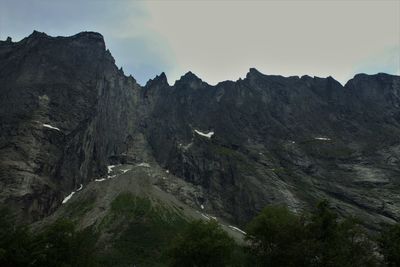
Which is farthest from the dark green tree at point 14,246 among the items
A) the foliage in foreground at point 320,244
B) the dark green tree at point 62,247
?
the foliage in foreground at point 320,244

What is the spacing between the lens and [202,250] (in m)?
78.5

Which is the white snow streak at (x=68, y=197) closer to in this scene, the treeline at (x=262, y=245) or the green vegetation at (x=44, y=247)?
the treeline at (x=262, y=245)

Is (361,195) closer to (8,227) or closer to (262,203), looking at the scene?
(262,203)

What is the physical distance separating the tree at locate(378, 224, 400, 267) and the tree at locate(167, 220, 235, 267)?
79.7ft

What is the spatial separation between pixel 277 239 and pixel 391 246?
60.3 ft

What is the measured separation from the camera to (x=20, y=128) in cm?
19325

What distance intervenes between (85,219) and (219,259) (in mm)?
86953

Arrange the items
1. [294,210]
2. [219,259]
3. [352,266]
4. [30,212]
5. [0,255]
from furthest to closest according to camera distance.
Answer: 1. [294,210]
2. [30,212]
3. [219,259]
4. [352,266]
5. [0,255]

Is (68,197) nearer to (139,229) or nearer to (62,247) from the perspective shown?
(139,229)

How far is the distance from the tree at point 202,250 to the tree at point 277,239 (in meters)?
4.71

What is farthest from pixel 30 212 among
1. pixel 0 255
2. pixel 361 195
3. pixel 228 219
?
pixel 361 195

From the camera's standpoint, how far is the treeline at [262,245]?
61788 mm

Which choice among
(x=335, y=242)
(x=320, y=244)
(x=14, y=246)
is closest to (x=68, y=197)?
(x=14, y=246)

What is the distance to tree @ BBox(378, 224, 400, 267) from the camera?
72.4m
